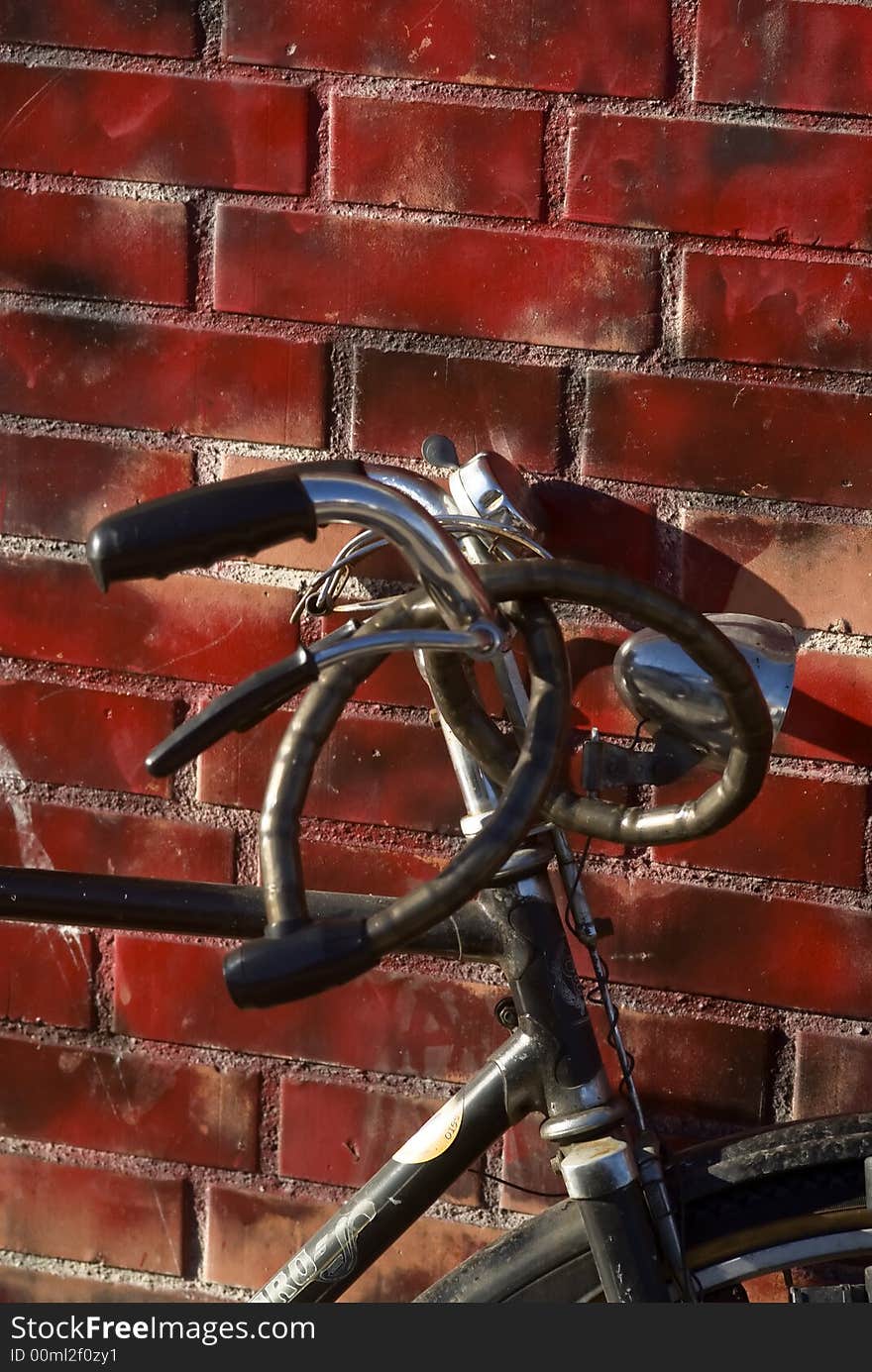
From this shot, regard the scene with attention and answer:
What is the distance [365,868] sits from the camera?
98 centimetres

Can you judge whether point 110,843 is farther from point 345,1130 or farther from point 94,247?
point 94,247

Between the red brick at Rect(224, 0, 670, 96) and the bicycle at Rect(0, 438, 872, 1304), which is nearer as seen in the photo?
the bicycle at Rect(0, 438, 872, 1304)

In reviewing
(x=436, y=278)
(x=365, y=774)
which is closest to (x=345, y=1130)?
(x=365, y=774)

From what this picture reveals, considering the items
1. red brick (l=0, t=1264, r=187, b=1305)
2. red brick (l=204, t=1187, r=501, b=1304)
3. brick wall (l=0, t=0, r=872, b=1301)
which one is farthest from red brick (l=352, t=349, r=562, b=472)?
red brick (l=0, t=1264, r=187, b=1305)

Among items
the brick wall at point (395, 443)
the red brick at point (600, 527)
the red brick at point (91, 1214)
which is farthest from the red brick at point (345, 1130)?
A: the red brick at point (600, 527)

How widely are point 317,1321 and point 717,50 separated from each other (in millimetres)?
826

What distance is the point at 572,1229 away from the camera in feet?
2.64

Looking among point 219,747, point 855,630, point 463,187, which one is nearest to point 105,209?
point 463,187

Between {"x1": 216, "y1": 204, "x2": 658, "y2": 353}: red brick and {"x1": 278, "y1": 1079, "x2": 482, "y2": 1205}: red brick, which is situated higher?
{"x1": 216, "y1": 204, "x2": 658, "y2": 353}: red brick

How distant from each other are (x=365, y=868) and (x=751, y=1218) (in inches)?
13.8

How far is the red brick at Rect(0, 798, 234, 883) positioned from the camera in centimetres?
99

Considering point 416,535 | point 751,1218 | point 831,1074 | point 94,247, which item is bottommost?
point 751,1218

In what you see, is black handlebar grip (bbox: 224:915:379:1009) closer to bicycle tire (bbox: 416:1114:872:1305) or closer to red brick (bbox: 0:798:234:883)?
bicycle tire (bbox: 416:1114:872:1305)

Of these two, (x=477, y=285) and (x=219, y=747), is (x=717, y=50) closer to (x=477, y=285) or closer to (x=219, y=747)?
(x=477, y=285)
